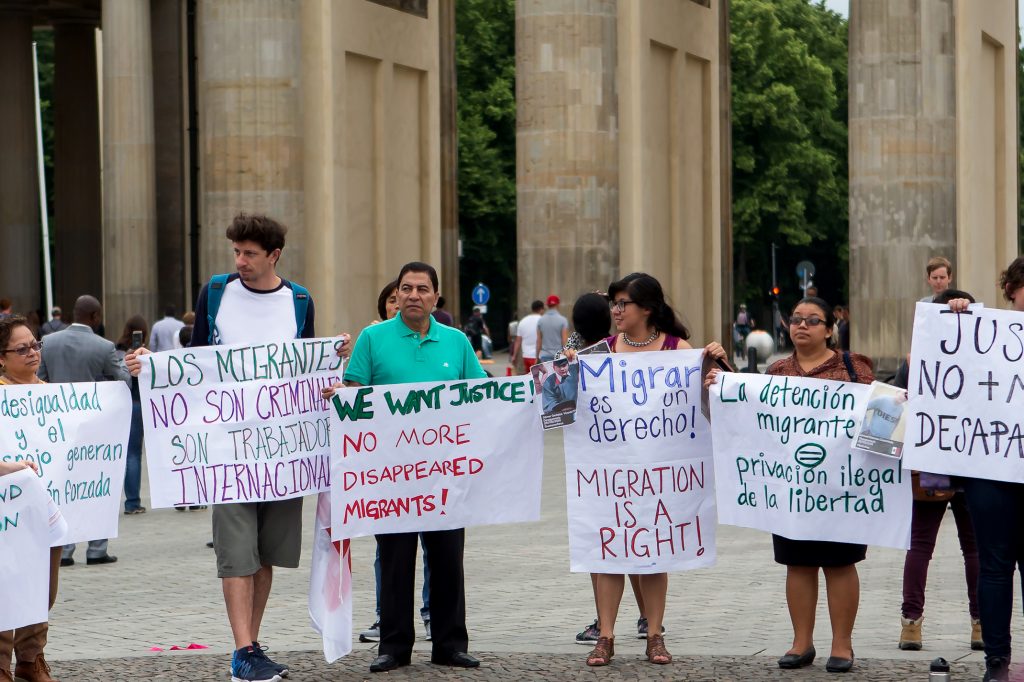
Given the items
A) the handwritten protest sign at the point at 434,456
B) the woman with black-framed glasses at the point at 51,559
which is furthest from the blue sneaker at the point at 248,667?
the woman with black-framed glasses at the point at 51,559

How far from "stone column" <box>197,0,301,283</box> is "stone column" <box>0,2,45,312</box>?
2085cm

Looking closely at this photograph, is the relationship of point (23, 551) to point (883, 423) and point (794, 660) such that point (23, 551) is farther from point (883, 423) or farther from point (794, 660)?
point (883, 423)

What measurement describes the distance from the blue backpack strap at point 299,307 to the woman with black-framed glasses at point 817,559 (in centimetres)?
260

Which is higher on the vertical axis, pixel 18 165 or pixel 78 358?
pixel 18 165

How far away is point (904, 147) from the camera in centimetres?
2648

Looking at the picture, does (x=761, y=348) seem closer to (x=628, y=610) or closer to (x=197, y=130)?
(x=197, y=130)

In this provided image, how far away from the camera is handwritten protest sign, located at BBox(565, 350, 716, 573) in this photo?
10.2 m

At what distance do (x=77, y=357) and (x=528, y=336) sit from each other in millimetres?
14519

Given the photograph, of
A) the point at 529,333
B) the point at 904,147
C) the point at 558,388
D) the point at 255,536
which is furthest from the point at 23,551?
the point at 529,333

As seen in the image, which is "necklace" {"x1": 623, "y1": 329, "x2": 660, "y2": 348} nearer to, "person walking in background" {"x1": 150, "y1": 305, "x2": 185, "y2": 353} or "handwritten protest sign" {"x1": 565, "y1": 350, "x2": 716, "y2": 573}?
"handwritten protest sign" {"x1": 565, "y1": 350, "x2": 716, "y2": 573}

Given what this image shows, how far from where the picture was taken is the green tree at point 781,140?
7275cm

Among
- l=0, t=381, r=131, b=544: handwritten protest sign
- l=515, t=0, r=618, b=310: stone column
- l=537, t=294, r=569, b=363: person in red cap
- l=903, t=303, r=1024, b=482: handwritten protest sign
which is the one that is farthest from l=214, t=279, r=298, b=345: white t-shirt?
l=515, t=0, r=618, b=310: stone column

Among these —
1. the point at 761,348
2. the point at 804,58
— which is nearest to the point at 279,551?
the point at 761,348

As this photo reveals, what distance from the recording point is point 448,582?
1005 cm
